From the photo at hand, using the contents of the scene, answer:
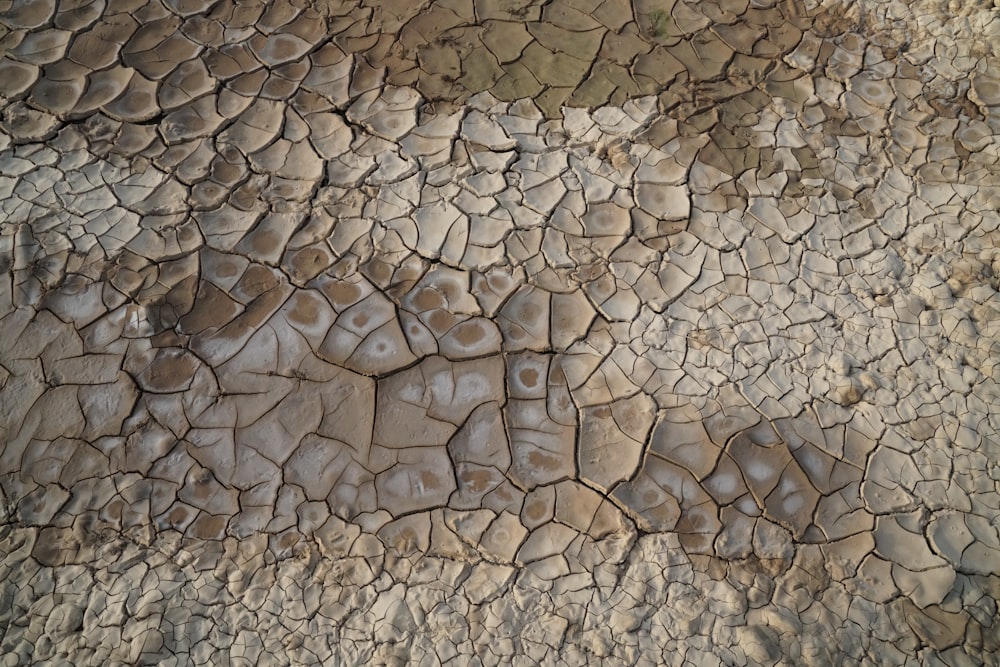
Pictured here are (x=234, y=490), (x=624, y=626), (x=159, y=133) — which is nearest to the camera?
(x=624, y=626)

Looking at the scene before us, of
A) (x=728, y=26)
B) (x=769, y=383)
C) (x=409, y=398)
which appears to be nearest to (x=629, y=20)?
(x=728, y=26)

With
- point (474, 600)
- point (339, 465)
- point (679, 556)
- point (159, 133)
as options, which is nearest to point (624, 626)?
point (679, 556)

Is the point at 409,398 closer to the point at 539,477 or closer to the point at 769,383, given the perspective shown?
the point at 539,477

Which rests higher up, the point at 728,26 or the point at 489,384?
the point at 728,26

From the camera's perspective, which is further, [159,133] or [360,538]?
[159,133]

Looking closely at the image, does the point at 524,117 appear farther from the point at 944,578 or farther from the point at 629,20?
the point at 944,578

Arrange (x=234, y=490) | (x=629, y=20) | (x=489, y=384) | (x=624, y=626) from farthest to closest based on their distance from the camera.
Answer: (x=629, y=20) → (x=489, y=384) → (x=234, y=490) → (x=624, y=626)

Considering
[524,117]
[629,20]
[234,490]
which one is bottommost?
[234,490]
